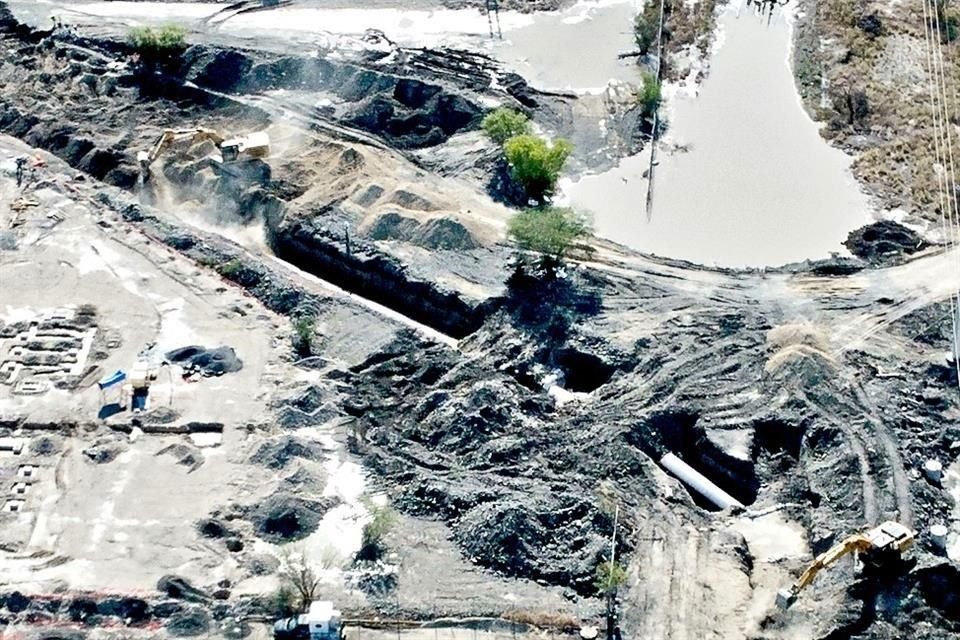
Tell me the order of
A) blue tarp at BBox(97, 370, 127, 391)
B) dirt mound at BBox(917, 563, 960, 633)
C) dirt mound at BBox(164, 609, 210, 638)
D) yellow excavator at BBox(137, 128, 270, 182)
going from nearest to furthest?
1. dirt mound at BBox(917, 563, 960, 633)
2. dirt mound at BBox(164, 609, 210, 638)
3. blue tarp at BBox(97, 370, 127, 391)
4. yellow excavator at BBox(137, 128, 270, 182)

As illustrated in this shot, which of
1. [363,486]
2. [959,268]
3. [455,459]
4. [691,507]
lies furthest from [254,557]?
[959,268]

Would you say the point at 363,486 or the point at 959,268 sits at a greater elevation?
the point at 959,268

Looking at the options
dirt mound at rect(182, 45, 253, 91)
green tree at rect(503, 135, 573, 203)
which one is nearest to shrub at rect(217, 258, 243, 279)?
green tree at rect(503, 135, 573, 203)

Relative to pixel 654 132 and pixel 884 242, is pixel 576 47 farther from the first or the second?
pixel 884 242

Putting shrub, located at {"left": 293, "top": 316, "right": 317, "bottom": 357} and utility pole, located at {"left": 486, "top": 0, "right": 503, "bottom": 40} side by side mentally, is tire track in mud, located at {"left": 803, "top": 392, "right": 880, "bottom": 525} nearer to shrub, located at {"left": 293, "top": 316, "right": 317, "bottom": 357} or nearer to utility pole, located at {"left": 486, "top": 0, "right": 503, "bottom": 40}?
shrub, located at {"left": 293, "top": 316, "right": 317, "bottom": 357}

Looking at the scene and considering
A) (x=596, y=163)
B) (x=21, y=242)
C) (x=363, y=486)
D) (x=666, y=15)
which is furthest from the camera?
(x=666, y=15)

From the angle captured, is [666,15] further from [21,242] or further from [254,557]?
[254,557]

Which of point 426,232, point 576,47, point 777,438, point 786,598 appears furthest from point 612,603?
point 576,47
